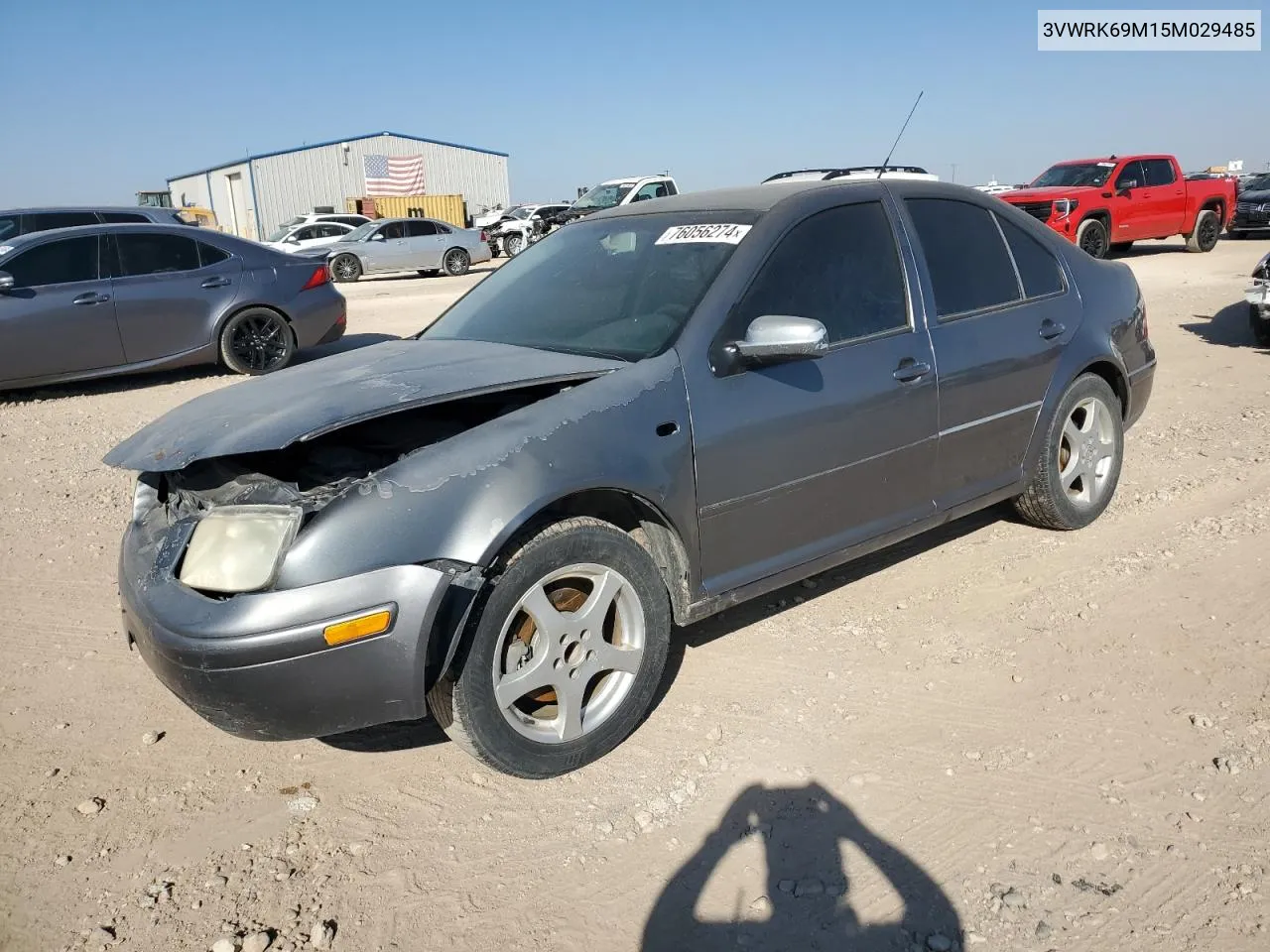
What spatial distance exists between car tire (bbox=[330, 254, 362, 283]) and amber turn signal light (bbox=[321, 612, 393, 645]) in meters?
20.8

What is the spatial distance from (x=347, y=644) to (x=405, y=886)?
0.66 meters

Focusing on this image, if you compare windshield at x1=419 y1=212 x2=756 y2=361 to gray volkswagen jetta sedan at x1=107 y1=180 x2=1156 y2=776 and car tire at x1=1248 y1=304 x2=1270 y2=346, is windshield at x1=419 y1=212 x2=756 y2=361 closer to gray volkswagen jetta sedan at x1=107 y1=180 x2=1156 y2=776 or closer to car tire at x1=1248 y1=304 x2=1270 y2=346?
gray volkswagen jetta sedan at x1=107 y1=180 x2=1156 y2=776

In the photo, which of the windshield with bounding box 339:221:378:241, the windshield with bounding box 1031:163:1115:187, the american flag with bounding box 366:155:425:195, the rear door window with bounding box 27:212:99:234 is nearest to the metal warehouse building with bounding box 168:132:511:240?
the american flag with bounding box 366:155:425:195

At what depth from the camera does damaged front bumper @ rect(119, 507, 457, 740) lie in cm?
255

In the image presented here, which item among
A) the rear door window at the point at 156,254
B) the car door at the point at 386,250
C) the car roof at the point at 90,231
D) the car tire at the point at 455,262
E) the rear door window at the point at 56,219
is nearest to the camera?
the car roof at the point at 90,231

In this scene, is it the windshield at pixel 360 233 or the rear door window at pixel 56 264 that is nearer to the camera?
the rear door window at pixel 56 264

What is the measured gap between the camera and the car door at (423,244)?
22.9 metres

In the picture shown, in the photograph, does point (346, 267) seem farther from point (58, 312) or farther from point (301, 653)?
point (301, 653)

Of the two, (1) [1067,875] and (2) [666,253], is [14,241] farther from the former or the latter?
(1) [1067,875]

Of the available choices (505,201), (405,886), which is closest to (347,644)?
(405,886)

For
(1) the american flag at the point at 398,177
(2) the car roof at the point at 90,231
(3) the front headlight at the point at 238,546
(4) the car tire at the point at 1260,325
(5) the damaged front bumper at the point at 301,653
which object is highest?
(1) the american flag at the point at 398,177

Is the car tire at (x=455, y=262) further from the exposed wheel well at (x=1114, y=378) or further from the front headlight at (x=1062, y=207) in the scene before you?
the exposed wheel well at (x=1114, y=378)

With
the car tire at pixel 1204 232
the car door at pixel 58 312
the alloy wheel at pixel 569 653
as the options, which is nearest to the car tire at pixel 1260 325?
the alloy wheel at pixel 569 653

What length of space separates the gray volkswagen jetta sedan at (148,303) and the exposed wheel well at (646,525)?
7296 mm
